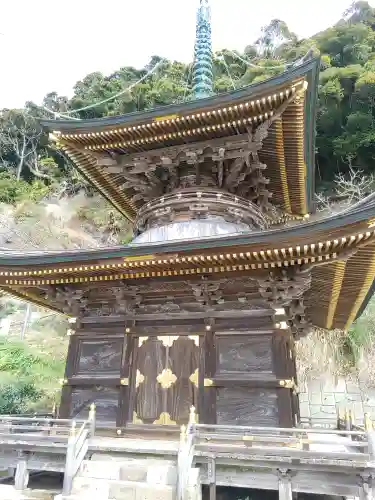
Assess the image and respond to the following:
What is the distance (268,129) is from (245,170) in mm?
1547

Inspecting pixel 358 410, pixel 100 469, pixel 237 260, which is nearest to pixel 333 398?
pixel 358 410

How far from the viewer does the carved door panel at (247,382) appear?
28.5 ft

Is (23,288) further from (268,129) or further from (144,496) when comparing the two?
(268,129)

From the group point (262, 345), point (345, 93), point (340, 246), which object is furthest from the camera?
point (345, 93)

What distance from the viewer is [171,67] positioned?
149 ft

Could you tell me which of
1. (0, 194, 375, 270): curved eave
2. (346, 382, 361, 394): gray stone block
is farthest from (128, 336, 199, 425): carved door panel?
(346, 382, 361, 394): gray stone block

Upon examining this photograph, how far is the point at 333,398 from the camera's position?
2434 centimetres

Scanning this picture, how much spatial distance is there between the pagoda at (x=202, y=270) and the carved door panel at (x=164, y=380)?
26 millimetres

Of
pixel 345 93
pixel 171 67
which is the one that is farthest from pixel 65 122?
pixel 171 67

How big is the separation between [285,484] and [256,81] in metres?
28.6

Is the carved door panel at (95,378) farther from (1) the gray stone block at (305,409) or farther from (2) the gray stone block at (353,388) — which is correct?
(2) the gray stone block at (353,388)

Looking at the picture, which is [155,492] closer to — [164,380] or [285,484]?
[285,484]

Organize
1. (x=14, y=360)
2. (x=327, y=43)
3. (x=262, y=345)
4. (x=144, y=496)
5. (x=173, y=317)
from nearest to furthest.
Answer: (x=144, y=496), (x=262, y=345), (x=173, y=317), (x=14, y=360), (x=327, y=43)

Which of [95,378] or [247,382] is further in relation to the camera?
[95,378]
